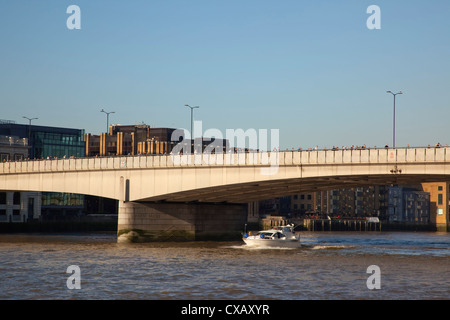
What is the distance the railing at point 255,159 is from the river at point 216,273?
30.1 ft

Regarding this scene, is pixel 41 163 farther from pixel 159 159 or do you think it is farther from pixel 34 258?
pixel 34 258

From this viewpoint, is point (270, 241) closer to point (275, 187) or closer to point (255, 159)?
point (275, 187)

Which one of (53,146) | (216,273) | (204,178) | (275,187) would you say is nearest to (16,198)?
(53,146)

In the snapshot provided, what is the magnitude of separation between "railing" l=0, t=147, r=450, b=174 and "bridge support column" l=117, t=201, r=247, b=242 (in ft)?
17.6

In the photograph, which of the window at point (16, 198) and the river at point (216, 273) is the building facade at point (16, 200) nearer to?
the window at point (16, 198)

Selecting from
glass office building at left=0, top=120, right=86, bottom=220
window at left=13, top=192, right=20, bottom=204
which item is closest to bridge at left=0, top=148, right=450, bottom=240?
window at left=13, top=192, right=20, bottom=204

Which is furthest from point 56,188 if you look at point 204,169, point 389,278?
point 389,278

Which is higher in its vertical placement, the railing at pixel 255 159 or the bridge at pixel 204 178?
the railing at pixel 255 159

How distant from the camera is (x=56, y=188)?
9288 centimetres

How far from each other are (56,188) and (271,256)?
115 feet

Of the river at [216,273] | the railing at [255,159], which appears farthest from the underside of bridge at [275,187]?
the river at [216,273]

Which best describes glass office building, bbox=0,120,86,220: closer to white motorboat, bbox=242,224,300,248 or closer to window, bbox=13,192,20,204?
window, bbox=13,192,20,204

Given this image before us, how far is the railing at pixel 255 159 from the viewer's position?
2697 inches

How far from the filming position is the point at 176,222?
88438 millimetres
